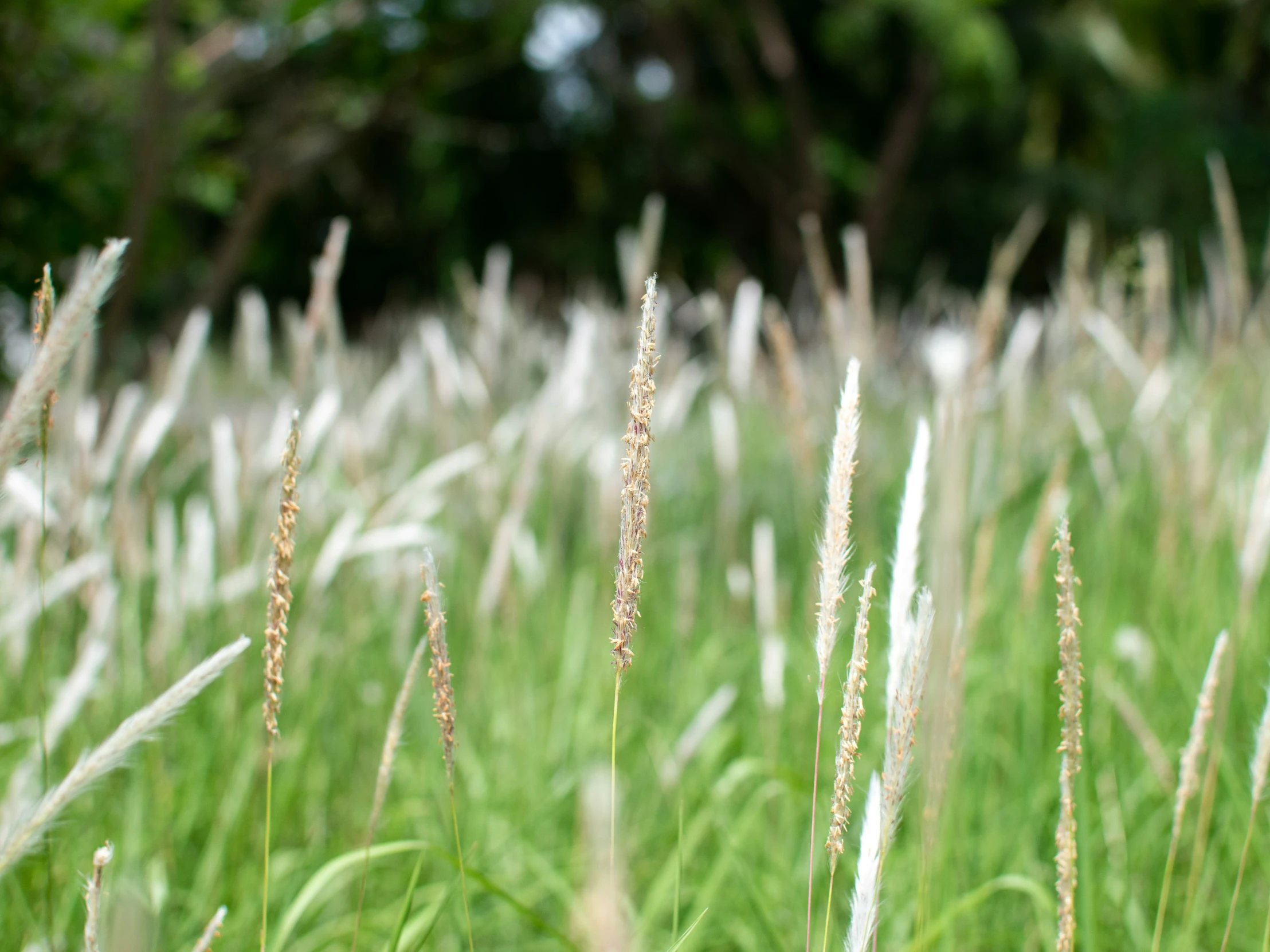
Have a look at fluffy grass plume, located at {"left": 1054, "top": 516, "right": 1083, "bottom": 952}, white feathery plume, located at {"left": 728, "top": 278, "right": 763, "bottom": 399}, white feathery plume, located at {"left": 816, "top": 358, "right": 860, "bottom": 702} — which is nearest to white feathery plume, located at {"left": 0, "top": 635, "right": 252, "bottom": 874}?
white feathery plume, located at {"left": 816, "top": 358, "right": 860, "bottom": 702}

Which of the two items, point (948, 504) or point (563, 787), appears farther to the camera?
point (563, 787)

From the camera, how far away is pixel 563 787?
1.17 m

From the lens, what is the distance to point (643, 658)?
72.0 inches

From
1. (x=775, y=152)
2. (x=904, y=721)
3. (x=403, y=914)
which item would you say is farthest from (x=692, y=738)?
(x=775, y=152)

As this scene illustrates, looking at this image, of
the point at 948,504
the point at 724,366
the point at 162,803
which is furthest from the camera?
the point at 724,366

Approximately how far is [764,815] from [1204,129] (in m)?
12.9

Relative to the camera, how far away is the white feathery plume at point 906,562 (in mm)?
490

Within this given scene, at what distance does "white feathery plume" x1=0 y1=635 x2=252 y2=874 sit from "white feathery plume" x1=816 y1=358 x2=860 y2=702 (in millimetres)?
279

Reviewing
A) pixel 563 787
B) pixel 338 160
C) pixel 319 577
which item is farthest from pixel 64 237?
pixel 338 160

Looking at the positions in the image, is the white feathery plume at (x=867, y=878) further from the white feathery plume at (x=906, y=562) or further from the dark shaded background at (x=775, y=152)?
the dark shaded background at (x=775, y=152)

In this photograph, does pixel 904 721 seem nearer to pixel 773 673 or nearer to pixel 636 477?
pixel 636 477

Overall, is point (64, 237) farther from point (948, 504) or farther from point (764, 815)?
point (948, 504)

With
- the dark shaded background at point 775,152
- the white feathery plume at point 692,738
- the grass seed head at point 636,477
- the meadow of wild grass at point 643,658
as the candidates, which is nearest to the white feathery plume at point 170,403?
the meadow of wild grass at point 643,658

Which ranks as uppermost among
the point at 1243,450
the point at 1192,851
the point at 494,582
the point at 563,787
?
the point at 1243,450
